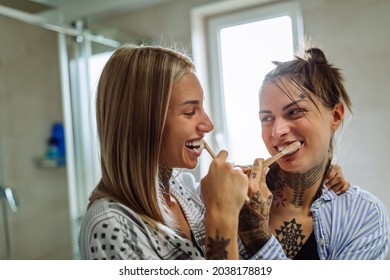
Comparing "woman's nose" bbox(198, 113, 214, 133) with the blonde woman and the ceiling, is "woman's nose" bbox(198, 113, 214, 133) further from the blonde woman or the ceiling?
the ceiling

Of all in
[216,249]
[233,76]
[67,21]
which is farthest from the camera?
[67,21]

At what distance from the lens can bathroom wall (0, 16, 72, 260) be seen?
3.89 feet

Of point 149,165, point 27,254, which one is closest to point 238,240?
point 149,165

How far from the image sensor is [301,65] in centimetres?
85

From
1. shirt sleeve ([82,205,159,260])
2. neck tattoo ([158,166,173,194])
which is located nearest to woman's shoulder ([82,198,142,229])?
shirt sleeve ([82,205,159,260])

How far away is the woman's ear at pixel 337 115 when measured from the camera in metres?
0.84

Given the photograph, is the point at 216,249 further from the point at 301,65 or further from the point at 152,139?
the point at 301,65

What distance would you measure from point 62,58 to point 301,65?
27.1 inches

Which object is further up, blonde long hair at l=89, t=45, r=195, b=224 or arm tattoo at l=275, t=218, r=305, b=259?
blonde long hair at l=89, t=45, r=195, b=224

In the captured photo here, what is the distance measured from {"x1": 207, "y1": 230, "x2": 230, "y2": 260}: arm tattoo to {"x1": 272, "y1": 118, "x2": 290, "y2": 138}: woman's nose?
0.24 m

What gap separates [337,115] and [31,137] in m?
0.93

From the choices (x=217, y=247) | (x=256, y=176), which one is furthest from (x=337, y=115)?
(x=217, y=247)

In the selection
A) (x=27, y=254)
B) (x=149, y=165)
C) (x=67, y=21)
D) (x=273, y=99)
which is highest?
(x=67, y=21)

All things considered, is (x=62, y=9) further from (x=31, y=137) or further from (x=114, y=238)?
(x=114, y=238)
